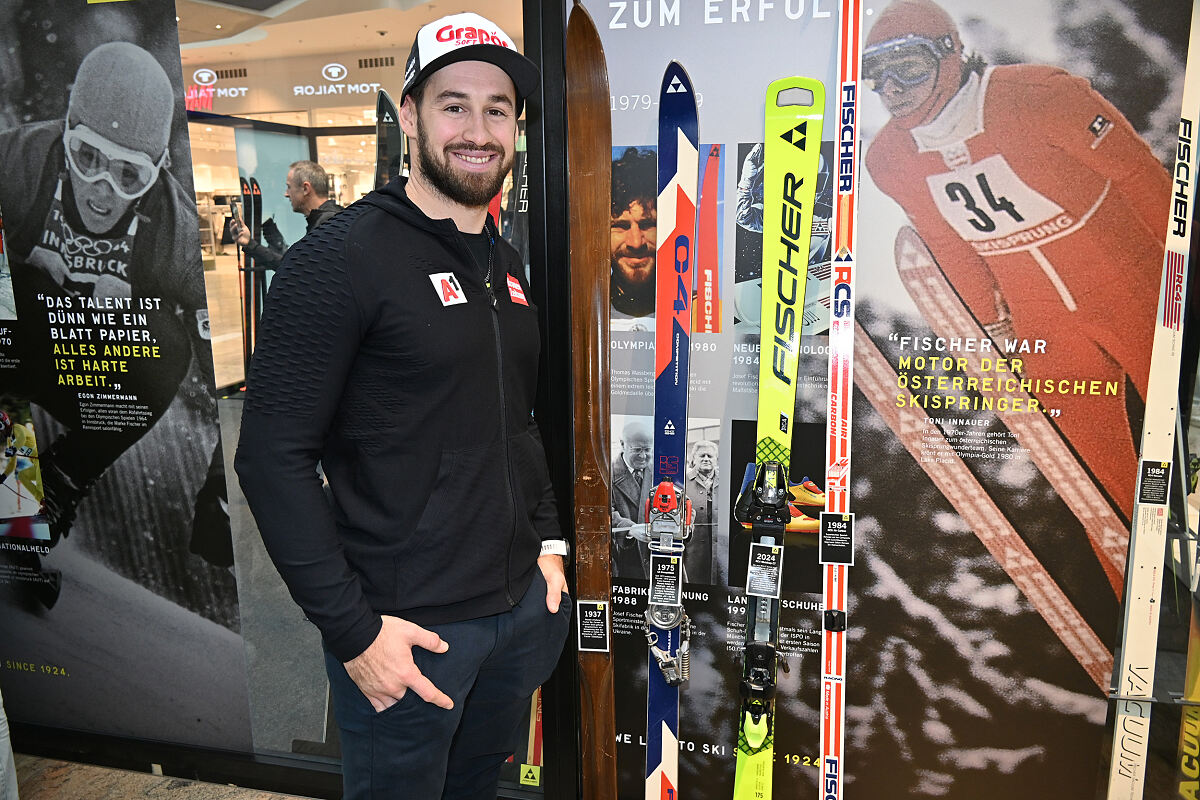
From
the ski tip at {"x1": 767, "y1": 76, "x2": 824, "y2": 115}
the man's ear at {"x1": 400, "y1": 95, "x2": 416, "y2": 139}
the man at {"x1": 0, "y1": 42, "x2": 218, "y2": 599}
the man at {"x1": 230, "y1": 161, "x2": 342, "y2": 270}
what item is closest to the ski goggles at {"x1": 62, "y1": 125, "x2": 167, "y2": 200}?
the man at {"x1": 0, "y1": 42, "x2": 218, "y2": 599}

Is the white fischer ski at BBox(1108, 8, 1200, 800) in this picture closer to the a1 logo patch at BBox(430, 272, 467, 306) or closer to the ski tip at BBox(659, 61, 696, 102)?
the ski tip at BBox(659, 61, 696, 102)

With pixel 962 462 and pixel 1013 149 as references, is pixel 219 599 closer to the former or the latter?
pixel 962 462

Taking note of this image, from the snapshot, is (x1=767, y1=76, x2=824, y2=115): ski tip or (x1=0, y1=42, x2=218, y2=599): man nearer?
(x1=767, y1=76, x2=824, y2=115): ski tip

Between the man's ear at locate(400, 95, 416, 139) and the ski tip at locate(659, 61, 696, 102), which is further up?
the ski tip at locate(659, 61, 696, 102)

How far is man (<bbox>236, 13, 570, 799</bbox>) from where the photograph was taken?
109 centimetres

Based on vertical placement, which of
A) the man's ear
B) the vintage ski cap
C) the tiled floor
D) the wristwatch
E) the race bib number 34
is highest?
the vintage ski cap

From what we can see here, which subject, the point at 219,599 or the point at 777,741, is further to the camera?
the point at 219,599

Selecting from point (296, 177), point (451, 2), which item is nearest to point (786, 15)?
point (451, 2)

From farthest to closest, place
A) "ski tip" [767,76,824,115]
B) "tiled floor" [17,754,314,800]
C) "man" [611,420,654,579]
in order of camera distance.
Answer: "tiled floor" [17,754,314,800]
"man" [611,420,654,579]
"ski tip" [767,76,824,115]

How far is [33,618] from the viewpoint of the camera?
2.20 m

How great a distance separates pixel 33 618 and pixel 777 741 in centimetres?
218

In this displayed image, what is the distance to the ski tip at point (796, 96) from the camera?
1.61 metres

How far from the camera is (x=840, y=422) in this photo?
5.61 feet

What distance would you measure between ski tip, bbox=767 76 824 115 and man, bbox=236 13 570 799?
0.59 metres
